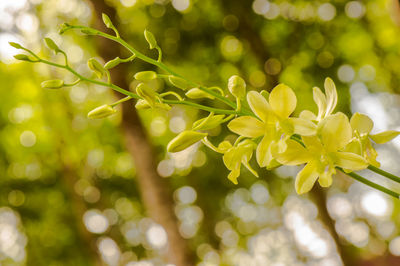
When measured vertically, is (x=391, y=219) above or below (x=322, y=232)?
above

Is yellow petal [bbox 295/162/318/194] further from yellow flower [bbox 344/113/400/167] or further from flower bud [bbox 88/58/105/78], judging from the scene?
flower bud [bbox 88/58/105/78]

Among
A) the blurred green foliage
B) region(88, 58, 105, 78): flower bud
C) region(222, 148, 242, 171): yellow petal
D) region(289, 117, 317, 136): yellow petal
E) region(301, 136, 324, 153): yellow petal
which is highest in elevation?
A: region(289, 117, 317, 136): yellow petal

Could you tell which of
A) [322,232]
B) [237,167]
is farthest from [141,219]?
[237,167]

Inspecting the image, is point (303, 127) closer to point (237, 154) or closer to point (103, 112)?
point (237, 154)

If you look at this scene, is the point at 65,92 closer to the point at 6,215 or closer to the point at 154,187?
the point at 6,215

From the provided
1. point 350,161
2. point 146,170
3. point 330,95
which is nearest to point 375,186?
point 350,161

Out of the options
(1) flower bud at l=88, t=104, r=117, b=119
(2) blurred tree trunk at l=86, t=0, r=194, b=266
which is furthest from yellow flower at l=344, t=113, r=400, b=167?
(2) blurred tree trunk at l=86, t=0, r=194, b=266
